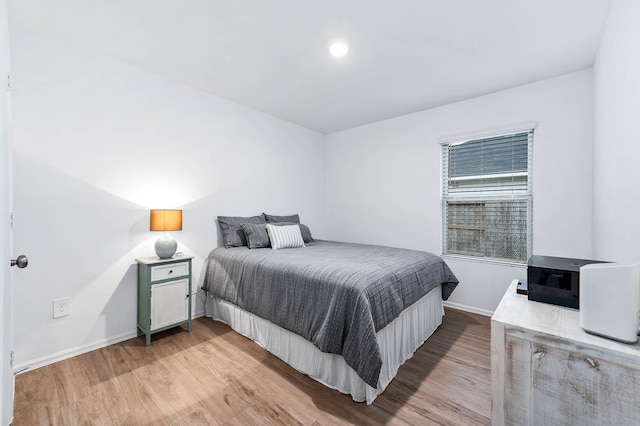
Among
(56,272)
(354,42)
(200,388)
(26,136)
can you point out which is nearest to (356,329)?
(200,388)

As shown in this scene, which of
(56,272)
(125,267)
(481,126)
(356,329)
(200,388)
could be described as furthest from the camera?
(481,126)

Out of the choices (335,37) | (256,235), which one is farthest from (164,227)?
(335,37)

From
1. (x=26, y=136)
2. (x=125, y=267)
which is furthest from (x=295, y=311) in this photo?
(x=26, y=136)

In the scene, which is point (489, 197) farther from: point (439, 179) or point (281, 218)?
point (281, 218)

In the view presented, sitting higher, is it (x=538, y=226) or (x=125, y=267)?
(x=538, y=226)

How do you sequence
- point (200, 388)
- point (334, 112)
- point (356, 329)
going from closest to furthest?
point (356, 329) < point (200, 388) < point (334, 112)

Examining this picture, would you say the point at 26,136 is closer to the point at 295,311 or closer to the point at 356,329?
the point at 295,311

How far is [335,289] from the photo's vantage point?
69.5 inches

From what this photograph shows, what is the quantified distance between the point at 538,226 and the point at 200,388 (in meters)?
3.41

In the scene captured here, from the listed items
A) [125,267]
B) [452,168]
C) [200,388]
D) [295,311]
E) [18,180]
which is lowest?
[200,388]

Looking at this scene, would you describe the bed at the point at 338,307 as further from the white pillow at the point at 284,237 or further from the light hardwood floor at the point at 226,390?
the white pillow at the point at 284,237

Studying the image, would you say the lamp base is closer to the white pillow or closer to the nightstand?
the nightstand

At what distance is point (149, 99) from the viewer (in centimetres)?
263

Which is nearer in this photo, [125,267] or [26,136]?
[26,136]
